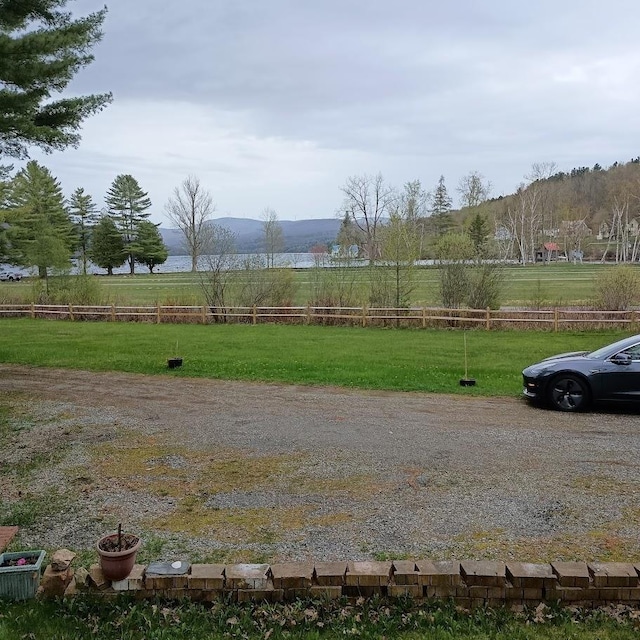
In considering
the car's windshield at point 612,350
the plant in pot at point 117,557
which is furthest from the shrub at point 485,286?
the plant in pot at point 117,557

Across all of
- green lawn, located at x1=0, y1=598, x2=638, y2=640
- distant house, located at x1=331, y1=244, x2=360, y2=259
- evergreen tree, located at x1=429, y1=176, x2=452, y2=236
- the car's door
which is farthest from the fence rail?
evergreen tree, located at x1=429, y1=176, x2=452, y2=236

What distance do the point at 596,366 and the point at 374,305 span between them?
14158 millimetres

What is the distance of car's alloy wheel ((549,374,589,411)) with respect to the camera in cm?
855

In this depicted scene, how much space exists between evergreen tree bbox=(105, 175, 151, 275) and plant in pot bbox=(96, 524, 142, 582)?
183 ft

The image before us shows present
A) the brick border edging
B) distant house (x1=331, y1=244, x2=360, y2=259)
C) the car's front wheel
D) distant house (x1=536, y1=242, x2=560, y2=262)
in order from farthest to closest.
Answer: distant house (x1=536, y1=242, x2=560, y2=262)
distant house (x1=331, y1=244, x2=360, y2=259)
the car's front wheel
the brick border edging

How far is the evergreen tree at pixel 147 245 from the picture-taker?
5619 centimetres

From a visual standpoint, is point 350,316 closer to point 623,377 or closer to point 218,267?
point 218,267

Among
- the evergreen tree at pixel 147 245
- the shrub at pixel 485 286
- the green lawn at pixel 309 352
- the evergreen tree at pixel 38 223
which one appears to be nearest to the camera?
the green lawn at pixel 309 352

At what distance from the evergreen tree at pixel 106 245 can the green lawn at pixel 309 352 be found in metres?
36.0

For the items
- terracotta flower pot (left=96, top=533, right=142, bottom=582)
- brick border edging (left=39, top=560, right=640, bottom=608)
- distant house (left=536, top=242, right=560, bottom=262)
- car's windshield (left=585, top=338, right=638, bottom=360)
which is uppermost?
distant house (left=536, top=242, right=560, bottom=262)

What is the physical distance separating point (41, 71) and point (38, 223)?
84.8 ft

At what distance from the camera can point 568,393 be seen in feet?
28.3

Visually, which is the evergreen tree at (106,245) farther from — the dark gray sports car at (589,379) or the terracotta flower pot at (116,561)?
the terracotta flower pot at (116,561)

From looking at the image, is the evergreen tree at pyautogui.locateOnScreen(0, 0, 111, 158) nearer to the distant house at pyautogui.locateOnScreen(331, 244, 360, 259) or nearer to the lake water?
the lake water
